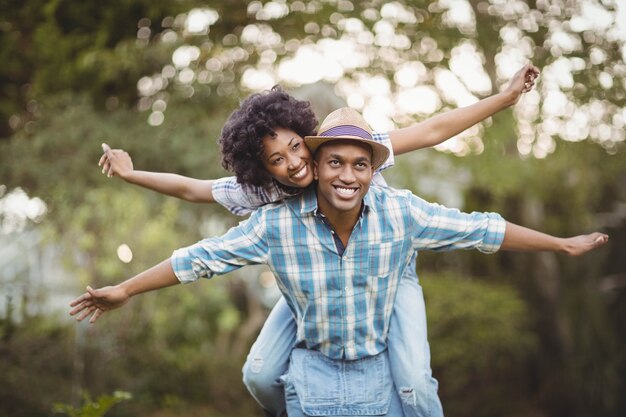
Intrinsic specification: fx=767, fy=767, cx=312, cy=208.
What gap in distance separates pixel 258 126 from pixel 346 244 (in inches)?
26.1

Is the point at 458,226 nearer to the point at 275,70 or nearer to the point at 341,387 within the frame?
the point at 341,387

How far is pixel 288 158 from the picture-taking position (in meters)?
3.40

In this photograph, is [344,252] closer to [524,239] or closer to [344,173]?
[344,173]

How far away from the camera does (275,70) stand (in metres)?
8.37

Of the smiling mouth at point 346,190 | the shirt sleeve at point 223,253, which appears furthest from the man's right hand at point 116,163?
the smiling mouth at point 346,190

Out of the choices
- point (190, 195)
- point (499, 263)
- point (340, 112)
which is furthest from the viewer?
point (499, 263)

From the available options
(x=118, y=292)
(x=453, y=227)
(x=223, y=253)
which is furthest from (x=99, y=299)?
(x=453, y=227)

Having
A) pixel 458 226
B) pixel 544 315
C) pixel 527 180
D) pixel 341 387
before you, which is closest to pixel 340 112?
pixel 458 226

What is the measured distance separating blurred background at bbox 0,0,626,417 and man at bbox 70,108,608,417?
423cm

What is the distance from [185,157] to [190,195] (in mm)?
3890

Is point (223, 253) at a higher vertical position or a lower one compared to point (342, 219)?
lower

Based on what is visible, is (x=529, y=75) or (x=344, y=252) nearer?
(x=344, y=252)

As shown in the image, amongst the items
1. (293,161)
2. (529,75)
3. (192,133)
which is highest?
(192,133)

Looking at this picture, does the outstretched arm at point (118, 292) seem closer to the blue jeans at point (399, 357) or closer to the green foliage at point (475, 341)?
the blue jeans at point (399, 357)
